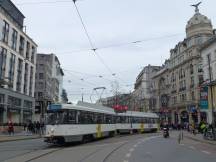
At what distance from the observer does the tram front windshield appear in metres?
23.5

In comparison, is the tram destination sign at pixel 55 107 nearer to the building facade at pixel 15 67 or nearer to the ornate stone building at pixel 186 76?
the building facade at pixel 15 67

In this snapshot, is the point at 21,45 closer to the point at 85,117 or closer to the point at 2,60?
the point at 2,60

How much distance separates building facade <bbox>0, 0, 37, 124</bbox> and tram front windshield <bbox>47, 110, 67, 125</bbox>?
20739 millimetres

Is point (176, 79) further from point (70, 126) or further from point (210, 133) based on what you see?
point (70, 126)

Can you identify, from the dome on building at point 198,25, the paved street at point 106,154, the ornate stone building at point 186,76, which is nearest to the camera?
the paved street at point 106,154

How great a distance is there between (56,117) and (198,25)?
57.0 meters

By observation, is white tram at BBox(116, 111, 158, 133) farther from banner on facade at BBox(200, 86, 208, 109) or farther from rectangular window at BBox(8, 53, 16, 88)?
rectangular window at BBox(8, 53, 16, 88)

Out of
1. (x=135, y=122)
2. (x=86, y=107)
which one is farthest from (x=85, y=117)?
(x=135, y=122)

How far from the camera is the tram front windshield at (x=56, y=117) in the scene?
2348 cm

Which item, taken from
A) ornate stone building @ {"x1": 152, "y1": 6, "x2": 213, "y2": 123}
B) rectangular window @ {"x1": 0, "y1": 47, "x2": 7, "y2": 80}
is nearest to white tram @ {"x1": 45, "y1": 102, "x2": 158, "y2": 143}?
rectangular window @ {"x1": 0, "y1": 47, "x2": 7, "y2": 80}

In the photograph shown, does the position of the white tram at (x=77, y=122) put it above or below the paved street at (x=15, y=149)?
above

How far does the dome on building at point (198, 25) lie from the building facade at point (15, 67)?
33753 millimetres

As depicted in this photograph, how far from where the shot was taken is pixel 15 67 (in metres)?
56.4

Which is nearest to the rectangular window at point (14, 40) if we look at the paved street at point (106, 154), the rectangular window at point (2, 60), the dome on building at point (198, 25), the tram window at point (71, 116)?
the rectangular window at point (2, 60)
